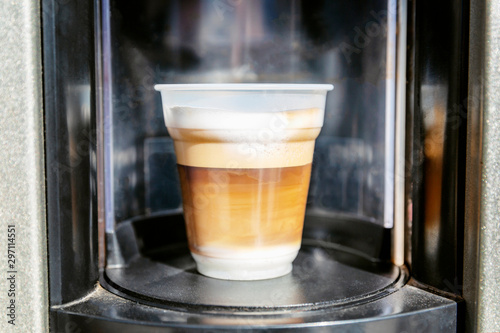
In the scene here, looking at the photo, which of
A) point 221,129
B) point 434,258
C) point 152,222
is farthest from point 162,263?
point 434,258

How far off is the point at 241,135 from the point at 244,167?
0.03 meters

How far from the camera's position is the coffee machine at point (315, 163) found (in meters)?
0.50

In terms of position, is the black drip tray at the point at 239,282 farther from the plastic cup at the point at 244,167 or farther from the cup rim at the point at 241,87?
the cup rim at the point at 241,87

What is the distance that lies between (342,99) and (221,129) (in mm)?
256

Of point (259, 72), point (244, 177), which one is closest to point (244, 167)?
point (244, 177)

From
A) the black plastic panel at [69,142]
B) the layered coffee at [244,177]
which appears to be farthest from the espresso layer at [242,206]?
the black plastic panel at [69,142]

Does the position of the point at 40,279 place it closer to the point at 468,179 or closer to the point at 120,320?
the point at 120,320

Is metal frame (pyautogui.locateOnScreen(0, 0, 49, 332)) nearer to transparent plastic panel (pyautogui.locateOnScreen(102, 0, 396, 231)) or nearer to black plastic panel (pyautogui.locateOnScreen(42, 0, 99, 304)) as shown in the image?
black plastic panel (pyautogui.locateOnScreen(42, 0, 99, 304))

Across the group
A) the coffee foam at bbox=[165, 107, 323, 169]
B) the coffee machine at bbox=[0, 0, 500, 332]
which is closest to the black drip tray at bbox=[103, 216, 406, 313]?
the coffee machine at bbox=[0, 0, 500, 332]

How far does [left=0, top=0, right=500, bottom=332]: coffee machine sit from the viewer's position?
0.50 meters

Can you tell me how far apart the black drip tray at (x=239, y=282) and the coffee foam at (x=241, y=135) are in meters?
0.12

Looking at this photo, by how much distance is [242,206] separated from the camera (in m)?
0.58

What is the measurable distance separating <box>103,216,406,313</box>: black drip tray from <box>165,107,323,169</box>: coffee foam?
0.39 ft

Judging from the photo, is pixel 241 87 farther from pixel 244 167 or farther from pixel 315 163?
pixel 315 163
